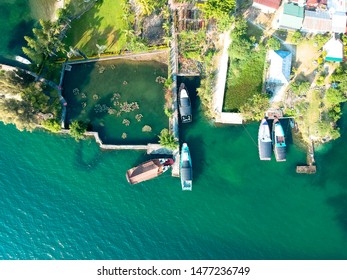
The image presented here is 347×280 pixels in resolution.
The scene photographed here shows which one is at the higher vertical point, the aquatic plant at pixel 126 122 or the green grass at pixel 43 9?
the green grass at pixel 43 9

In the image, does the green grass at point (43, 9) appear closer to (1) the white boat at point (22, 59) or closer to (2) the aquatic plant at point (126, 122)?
(1) the white boat at point (22, 59)

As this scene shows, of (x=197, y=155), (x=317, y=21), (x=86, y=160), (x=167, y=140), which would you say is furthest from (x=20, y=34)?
(x=317, y=21)

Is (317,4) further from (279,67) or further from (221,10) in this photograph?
(221,10)

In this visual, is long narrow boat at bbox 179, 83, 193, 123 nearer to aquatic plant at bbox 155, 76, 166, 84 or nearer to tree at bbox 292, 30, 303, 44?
aquatic plant at bbox 155, 76, 166, 84

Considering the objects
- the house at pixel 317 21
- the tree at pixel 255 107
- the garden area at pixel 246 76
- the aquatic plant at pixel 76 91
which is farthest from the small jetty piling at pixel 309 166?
the aquatic plant at pixel 76 91

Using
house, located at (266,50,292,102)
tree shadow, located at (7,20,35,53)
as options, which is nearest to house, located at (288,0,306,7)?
house, located at (266,50,292,102)
